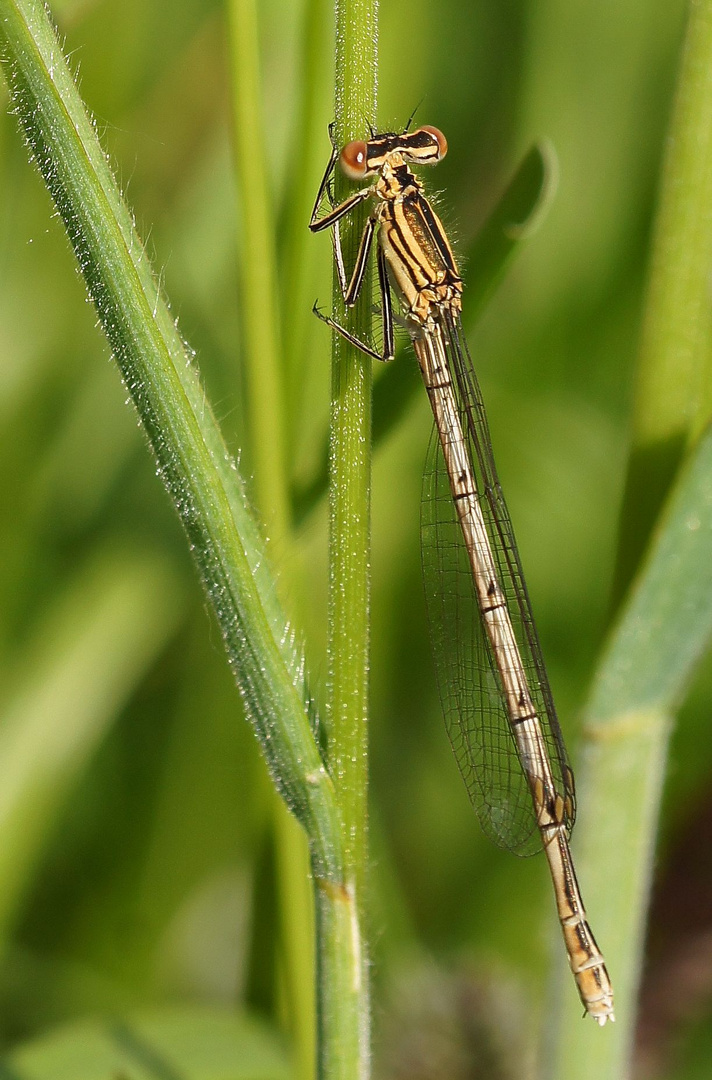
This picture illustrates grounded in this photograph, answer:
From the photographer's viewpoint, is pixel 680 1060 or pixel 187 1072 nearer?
pixel 187 1072

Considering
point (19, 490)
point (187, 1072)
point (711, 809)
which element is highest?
point (19, 490)

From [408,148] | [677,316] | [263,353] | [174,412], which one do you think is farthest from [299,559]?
[174,412]

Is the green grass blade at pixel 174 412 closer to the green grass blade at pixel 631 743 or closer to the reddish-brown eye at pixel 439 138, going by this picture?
the green grass blade at pixel 631 743

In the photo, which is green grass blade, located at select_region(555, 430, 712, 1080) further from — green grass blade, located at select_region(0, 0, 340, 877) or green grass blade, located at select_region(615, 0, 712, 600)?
green grass blade, located at select_region(0, 0, 340, 877)

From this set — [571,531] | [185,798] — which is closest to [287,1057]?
[185,798]

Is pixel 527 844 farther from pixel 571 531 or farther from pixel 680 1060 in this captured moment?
pixel 571 531
